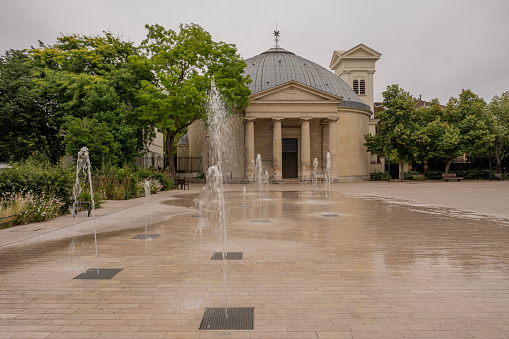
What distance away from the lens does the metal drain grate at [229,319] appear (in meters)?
4.23

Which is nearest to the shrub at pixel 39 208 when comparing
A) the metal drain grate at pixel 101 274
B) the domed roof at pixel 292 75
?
the metal drain grate at pixel 101 274

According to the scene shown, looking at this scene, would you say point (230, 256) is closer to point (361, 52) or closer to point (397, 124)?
point (397, 124)

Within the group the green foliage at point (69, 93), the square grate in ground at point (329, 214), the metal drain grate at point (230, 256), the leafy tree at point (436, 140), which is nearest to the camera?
the metal drain grate at point (230, 256)

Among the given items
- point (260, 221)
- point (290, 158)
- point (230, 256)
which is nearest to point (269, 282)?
point (230, 256)

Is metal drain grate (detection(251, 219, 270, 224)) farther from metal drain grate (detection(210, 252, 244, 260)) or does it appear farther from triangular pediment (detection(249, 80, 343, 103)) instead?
triangular pediment (detection(249, 80, 343, 103))

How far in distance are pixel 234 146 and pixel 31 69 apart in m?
24.1

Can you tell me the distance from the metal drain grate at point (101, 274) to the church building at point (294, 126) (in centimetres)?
3647

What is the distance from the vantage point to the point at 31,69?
106 feet

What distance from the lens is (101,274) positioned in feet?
20.9

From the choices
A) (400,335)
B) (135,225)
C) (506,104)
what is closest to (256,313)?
(400,335)

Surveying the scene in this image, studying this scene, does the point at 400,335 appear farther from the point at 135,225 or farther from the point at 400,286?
the point at 135,225

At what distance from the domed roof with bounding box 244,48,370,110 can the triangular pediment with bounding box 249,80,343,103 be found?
6.29 m

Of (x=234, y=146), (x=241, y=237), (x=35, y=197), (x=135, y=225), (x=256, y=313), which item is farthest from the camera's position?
(x=234, y=146)

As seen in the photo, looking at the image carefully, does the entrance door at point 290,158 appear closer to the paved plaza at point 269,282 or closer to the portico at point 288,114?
the portico at point 288,114
